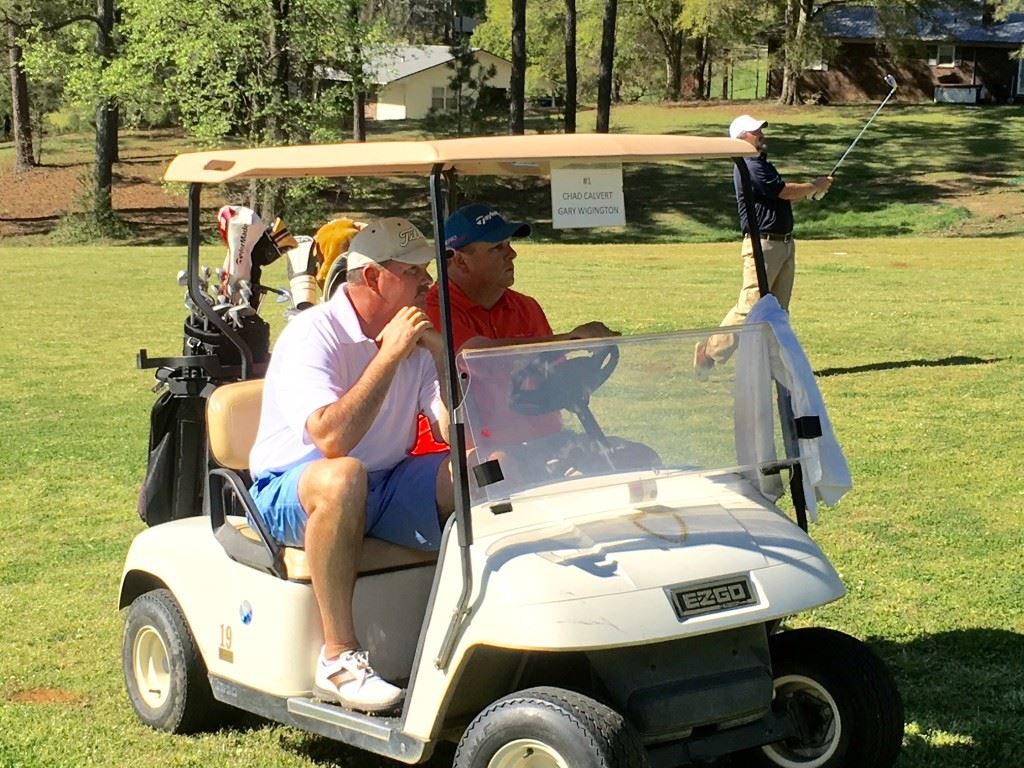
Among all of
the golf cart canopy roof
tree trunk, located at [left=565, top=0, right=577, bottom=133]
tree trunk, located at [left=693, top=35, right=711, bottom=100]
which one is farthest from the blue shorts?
tree trunk, located at [left=693, top=35, right=711, bottom=100]

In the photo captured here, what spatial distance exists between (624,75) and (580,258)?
4826 centimetres

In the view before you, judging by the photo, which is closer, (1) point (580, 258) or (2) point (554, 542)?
(2) point (554, 542)

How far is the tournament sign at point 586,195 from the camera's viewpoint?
11.0ft

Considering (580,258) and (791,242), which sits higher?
(791,242)

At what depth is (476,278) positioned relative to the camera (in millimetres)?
4605

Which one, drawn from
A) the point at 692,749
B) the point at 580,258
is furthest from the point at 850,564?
the point at 580,258

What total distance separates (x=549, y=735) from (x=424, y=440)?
1.39 m

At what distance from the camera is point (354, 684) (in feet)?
12.0

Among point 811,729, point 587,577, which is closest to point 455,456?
point 587,577

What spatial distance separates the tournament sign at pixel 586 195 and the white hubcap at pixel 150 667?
→ 190 centimetres

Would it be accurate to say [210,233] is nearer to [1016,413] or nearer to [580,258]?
[580,258]

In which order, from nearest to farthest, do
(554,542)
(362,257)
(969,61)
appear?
(554,542), (362,257), (969,61)

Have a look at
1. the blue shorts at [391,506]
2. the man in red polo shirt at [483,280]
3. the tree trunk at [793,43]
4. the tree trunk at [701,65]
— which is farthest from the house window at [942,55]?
the blue shorts at [391,506]

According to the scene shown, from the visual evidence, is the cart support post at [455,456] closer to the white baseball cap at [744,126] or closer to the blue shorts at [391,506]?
the blue shorts at [391,506]
